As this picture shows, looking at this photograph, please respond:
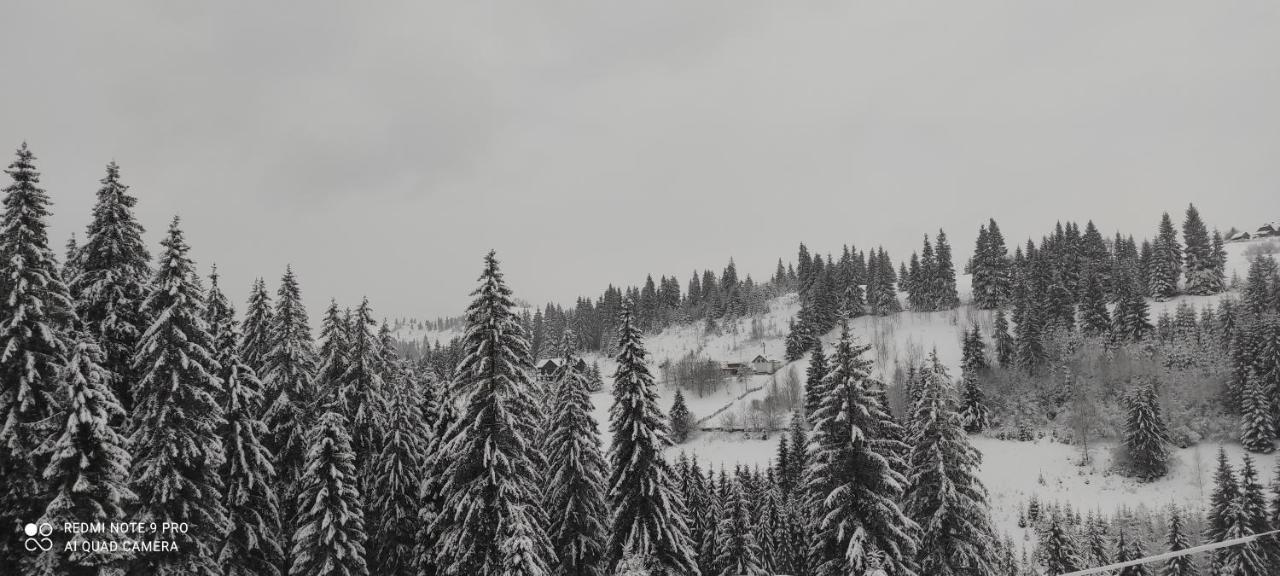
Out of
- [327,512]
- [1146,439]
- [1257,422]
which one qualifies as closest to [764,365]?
[1146,439]

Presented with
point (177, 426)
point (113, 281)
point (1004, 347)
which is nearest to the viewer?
point (177, 426)

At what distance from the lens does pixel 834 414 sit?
22688 millimetres

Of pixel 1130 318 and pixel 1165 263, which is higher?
pixel 1165 263

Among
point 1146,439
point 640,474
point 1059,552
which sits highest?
point 640,474

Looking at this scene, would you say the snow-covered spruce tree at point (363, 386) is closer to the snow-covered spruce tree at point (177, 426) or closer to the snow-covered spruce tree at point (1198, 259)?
the snow-covered spruce tree at point (177, 426)

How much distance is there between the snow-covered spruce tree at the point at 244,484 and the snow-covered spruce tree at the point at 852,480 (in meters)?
19.5

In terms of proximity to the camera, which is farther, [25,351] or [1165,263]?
[1165,263]

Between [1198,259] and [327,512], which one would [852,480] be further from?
[1198,259]

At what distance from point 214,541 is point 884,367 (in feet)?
335

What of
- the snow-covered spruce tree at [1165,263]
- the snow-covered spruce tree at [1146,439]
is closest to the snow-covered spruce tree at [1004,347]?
the snow-covered spruce tree at [1146,439]

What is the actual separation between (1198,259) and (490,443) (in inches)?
5356

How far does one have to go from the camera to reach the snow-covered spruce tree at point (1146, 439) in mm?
66500

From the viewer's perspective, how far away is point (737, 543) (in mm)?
35656

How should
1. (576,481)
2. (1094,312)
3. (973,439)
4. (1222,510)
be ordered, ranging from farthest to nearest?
(1094,312), (973,439), (1222,510), (576,481)
